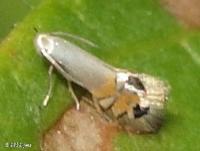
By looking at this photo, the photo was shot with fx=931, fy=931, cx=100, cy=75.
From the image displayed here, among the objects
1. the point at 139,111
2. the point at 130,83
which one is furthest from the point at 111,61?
the point at 139,111

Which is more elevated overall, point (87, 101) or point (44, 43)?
point (44, 43)

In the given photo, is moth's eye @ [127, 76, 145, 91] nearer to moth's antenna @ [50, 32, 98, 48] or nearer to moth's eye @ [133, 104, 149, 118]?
moth's eye @ [133, 104, 149, 118]

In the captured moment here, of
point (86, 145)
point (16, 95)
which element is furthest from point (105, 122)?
point (16, 95)

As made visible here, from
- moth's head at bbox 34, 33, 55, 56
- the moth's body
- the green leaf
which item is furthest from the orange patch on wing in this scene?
moth's head at bbox 34, 33, 55, 56

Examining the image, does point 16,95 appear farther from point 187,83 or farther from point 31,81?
point 187,83

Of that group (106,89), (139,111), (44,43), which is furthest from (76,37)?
(139,111)

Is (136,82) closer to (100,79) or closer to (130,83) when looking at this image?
(130,83)

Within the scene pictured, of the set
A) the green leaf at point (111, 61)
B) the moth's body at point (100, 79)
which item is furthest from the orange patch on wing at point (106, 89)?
the green leaf at point (111, 61)
